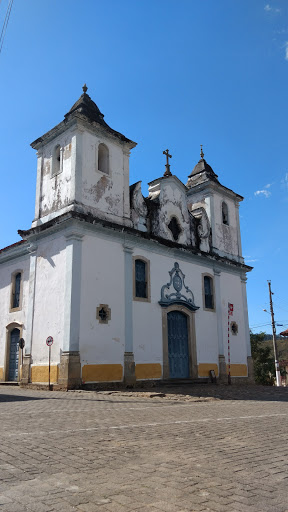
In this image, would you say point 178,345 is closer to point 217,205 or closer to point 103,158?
point 217,205

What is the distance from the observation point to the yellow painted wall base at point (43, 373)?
591 inches

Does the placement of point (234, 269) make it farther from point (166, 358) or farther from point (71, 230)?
point (71, 230)

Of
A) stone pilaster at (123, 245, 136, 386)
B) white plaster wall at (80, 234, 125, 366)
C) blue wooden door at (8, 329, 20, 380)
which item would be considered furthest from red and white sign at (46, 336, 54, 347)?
blue wooden door at (8, 329, 20, 380)

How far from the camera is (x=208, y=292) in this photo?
2209 centimetres

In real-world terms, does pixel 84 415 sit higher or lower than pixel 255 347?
lower

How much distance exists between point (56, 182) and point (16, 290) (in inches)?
241

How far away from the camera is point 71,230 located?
15742mm

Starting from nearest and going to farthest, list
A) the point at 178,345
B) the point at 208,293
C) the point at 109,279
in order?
the point at 109,279
the point at 178,345
the point at 208,293

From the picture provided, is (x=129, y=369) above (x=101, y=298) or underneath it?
underneath

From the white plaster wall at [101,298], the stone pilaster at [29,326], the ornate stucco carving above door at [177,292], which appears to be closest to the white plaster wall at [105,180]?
the white plaster wall at [101,298]

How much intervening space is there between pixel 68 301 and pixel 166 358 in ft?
18.2

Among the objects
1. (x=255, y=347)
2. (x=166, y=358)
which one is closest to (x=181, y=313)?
(x=166, y=358)

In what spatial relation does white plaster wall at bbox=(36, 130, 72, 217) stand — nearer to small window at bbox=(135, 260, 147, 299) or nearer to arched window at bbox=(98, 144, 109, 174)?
arched window at bbox=(98, 144, 109, 174)

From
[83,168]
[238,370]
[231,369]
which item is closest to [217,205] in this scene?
[231,369]
